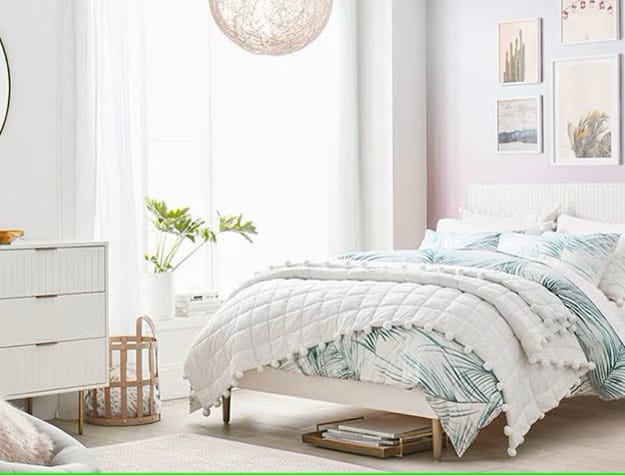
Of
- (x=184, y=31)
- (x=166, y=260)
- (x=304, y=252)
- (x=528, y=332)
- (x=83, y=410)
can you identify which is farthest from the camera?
(x=304, y=252)

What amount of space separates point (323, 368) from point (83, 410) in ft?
4.28

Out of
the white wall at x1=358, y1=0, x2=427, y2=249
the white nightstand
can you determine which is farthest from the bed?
the white wall at x1=358, y1=0, x2=427, y2=249

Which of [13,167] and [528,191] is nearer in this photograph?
[13,167]

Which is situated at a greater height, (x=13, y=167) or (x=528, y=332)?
(x=13, y=167)

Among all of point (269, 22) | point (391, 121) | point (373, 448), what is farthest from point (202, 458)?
point (391, 121)

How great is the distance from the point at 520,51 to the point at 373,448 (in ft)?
9.70

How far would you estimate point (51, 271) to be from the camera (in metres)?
4.95

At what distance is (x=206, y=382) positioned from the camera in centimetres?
516

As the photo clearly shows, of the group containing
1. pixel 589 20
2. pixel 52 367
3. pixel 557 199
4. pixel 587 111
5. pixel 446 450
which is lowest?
pixel 446 450

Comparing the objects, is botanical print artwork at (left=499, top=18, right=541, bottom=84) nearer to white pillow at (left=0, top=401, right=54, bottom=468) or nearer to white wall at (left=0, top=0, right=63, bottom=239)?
white wall at (left=0, top=0, right=63, bottom=239)

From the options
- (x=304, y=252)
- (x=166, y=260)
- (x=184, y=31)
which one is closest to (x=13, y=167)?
(x=166, y=260)

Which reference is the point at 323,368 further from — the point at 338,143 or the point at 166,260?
the point at 338,143

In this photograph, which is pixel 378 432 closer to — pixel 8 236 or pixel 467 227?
pixel 8 236

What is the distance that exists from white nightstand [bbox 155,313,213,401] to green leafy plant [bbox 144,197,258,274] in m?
0.29
